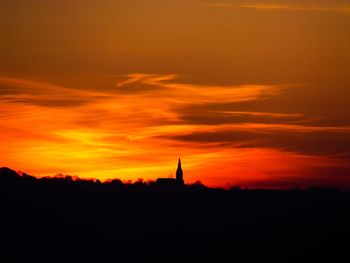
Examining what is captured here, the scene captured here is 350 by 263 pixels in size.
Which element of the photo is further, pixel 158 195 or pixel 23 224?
pixel 158 195

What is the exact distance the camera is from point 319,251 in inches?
4141

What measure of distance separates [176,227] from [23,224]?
22008 mm

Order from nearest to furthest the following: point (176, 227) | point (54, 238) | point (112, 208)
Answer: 1. point (54, 238)
2. point (176, 227)
3. point (112, 208)

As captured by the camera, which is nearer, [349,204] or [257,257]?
[257,257]

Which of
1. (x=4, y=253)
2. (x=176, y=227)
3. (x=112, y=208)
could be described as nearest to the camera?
(x=4, y=253)

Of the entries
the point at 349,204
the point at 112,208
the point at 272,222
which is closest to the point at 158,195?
the point at 112,208

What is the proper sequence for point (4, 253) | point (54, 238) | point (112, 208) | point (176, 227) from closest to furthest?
point (4, 253)
point (54, 238)
point (176, 227)
point (112, 208)

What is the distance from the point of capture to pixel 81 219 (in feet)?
375

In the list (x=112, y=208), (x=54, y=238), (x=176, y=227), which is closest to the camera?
(x=54, y=238)

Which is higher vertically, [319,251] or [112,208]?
[112,208]

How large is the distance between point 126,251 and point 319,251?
87.1ft

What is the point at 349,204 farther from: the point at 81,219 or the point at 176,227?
the point at 81,219

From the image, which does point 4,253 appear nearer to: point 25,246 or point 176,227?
point 25,246

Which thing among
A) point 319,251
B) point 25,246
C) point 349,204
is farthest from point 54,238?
point 349,204
